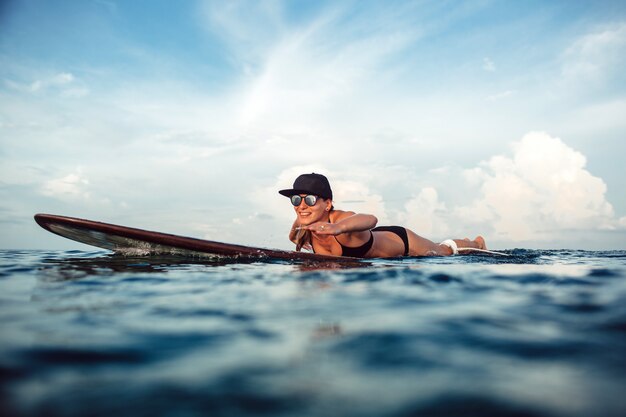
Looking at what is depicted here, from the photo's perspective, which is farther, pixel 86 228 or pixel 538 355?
pixel 86 228

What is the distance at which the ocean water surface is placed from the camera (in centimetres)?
119

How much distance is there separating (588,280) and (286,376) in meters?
3.49

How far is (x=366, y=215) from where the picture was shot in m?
5.93

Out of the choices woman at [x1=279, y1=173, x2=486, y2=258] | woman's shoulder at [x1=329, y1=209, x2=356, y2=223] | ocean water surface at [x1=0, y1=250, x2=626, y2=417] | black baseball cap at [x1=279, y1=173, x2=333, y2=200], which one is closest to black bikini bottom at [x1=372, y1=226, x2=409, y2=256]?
woman at [x1=279, y1=173, x2=486, y2=258]

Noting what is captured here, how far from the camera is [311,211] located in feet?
21.5

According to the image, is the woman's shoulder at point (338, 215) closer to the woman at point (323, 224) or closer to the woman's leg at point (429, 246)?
the woman at point (323, 224)

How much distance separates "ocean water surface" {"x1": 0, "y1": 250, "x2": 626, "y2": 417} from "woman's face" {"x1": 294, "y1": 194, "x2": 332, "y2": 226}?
3.41 m

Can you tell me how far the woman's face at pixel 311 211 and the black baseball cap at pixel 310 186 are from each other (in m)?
0.12

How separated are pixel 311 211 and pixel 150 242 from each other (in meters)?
2.42

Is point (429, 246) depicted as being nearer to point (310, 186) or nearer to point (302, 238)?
point (302, 238)

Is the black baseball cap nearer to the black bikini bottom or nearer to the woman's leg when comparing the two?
the black bikini bottom

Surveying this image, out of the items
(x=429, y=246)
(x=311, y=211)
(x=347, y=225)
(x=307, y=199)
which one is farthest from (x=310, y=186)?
(x=429, y=246)

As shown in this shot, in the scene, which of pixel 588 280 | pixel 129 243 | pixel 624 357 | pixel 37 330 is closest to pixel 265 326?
pixel 37 330

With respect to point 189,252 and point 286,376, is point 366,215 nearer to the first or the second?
point 189,252
